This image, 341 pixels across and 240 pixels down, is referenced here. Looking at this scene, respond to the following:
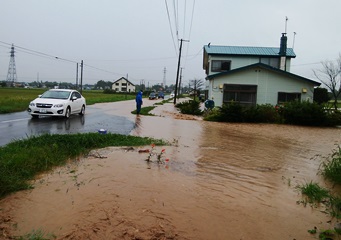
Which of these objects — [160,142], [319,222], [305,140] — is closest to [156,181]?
[319,222]

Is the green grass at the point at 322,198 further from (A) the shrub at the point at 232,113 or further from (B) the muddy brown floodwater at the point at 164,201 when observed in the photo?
(A) the shrub at the point at 232,113

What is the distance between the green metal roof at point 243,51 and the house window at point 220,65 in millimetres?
957

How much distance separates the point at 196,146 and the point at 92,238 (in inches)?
272

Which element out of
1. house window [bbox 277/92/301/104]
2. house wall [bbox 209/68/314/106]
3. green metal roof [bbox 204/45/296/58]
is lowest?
house window [bbox 277/92/301/104]

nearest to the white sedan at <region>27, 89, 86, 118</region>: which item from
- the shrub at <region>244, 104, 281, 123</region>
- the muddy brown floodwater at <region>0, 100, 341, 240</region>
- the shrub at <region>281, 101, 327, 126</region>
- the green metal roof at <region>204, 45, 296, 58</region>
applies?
the muddy brown floodwater at <region>0, 100, 341, 240</region>

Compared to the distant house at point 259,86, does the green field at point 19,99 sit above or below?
below

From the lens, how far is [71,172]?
248 inches

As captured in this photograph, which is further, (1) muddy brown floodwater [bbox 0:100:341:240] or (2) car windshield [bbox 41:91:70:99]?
(2) car windshield [bbox 41:91:70:99]

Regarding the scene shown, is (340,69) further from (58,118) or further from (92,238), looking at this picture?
(92,238)

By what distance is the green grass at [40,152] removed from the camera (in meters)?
5.37

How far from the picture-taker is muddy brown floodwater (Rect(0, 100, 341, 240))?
4.08 metres

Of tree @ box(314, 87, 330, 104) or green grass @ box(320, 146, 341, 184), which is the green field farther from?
tree @ box(314, 87, 330, 104)

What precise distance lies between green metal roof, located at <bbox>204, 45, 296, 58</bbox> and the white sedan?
66.2 feet

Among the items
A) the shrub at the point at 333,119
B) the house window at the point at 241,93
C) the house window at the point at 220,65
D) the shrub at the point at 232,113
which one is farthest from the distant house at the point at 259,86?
the house window at the point at 220,65
